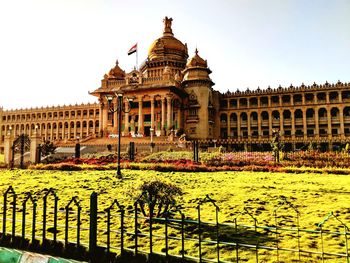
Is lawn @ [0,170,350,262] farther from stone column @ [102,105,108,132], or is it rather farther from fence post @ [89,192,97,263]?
stone column @ [102,105,108,132]

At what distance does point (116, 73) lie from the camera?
179 feet

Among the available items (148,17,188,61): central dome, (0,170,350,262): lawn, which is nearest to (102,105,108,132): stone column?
(148,17,188,61): central dome

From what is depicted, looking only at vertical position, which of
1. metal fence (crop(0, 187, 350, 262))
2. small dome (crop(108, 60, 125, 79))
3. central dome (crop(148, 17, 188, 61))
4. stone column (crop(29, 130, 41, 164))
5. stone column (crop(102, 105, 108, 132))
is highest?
central dome (crop(148, 17, 188, 61))

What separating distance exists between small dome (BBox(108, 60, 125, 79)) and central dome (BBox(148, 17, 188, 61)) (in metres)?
5.72

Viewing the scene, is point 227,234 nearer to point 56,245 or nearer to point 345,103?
point 56,245

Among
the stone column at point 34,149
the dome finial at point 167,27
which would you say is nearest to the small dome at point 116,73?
the dome finial at point 167,27

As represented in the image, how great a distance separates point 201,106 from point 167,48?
13745mm

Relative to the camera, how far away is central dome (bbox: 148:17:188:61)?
54722mm

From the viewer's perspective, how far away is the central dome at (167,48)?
54.7 metres

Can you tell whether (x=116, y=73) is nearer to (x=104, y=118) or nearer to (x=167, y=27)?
(x=104, y=118)

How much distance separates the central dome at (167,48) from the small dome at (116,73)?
18.8 feet

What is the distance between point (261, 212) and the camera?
7570 mm

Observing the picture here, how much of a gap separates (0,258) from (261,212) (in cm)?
551

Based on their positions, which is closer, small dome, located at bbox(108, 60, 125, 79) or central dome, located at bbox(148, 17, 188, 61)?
small dome, located at bbox(108, 60, 125, 79)
